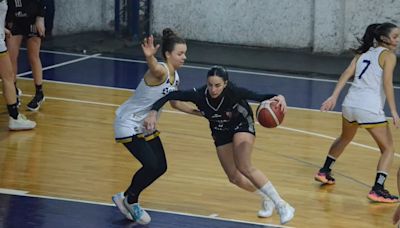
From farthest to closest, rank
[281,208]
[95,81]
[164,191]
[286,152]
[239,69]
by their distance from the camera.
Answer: [239,69] < [95,81] < [286,152] < [164,191] < [281,208]

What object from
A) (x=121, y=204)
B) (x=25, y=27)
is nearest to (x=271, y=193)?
(x=121, y=204)

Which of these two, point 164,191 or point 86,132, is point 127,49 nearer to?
point 86,132

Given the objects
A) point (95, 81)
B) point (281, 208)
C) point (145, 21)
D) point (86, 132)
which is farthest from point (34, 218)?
point (145, 21)

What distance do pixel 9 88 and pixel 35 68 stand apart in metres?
1.02

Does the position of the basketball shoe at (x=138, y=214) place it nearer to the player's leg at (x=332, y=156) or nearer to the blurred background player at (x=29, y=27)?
the player's leg at (x=332, y=156)

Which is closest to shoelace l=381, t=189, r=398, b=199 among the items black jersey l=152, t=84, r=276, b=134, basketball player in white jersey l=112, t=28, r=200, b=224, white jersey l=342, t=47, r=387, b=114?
white jersey l=342, t=47, r=387, b=114

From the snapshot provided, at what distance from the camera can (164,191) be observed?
9625 millimetres

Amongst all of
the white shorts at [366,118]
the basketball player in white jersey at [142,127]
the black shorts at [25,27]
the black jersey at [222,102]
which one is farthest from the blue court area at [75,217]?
the black shorts at [25,27]

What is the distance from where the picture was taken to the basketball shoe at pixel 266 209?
349 inches

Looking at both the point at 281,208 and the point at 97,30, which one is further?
the point at 97,30

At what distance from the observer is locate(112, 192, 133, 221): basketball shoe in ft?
28.6

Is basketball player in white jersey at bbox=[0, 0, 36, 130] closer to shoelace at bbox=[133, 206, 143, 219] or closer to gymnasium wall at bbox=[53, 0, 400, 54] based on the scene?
shoelace at bbox=[133, 206, 143, 219]

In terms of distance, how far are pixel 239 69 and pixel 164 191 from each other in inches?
242

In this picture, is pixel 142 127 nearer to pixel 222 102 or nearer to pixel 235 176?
pixel 222 102
